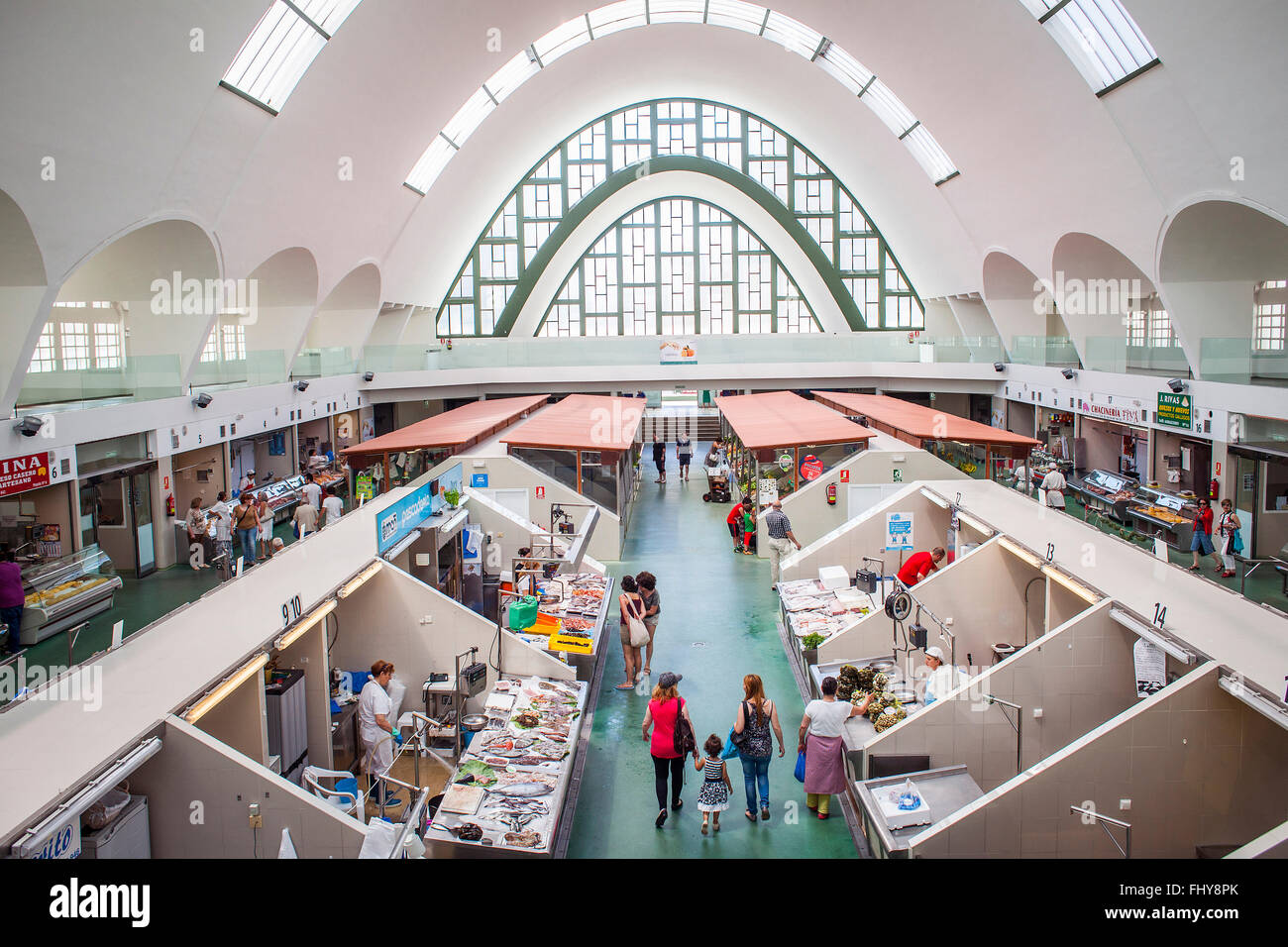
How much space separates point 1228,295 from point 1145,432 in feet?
11.5

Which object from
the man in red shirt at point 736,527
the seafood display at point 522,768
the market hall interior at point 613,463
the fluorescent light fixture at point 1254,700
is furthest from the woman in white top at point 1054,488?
the fluorescent light fixture at point 1254,700

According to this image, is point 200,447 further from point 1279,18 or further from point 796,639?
point 1279,18

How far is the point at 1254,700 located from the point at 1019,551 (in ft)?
12.6

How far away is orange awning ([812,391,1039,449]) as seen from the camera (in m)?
16.4

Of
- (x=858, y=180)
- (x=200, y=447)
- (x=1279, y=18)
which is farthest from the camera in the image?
(x=858, y=180)

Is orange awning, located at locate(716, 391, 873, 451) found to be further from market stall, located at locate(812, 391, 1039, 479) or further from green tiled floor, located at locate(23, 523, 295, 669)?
green tiled floor, located at locate(23, 523, 295, 669)

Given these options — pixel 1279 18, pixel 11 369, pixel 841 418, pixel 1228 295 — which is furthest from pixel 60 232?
pixel 1228 295

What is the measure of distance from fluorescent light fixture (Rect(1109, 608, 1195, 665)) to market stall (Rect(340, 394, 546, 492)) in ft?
38.2

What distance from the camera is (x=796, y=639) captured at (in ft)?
35.1

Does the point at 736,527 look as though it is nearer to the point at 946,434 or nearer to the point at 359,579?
the point at 946,434

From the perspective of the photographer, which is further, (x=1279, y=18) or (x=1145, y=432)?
(x=1145, y=432)

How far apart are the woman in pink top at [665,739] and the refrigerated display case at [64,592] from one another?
9248 millimetres

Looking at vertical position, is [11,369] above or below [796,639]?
above

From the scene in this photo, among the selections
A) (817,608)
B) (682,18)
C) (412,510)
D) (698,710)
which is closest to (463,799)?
(698,710)
